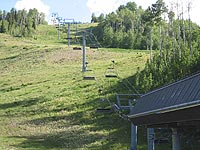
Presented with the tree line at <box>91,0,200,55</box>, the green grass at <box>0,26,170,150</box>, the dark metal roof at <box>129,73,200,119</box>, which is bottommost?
the green grass at <box>0,26,170,150</box>

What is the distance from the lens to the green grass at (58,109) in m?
32.9

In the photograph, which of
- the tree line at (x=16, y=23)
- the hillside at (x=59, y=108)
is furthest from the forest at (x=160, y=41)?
the tree line at (x=16, y=23)

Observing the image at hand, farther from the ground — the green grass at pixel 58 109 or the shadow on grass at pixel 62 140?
the green grass at pixel 58 109

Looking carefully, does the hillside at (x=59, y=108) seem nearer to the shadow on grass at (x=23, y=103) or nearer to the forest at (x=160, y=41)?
the shadow on grass at (x=23, y=103)

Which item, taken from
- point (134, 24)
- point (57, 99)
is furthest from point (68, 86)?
point (134, 24)

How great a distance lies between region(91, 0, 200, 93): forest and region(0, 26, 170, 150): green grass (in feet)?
13.7

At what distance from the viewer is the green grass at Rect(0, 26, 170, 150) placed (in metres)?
32.9

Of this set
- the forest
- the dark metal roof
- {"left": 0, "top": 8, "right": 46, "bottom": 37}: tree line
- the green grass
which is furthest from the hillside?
{"left": 0, "top": 8, "right": 46, "bottom": 37}: tree line

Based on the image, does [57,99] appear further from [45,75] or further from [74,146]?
[45,75]

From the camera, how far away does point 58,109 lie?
141ft

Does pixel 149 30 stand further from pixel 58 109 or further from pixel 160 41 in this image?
pixel 58 109

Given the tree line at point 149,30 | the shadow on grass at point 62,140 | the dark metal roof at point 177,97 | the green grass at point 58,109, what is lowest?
the shadow on grass at point 62,140

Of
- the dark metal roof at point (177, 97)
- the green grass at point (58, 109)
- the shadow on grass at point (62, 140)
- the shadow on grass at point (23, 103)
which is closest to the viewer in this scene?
the dark metal roof at point (177, 97)

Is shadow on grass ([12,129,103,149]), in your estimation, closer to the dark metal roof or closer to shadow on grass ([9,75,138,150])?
Answer: shadow on grass ([9,75,138,150])
